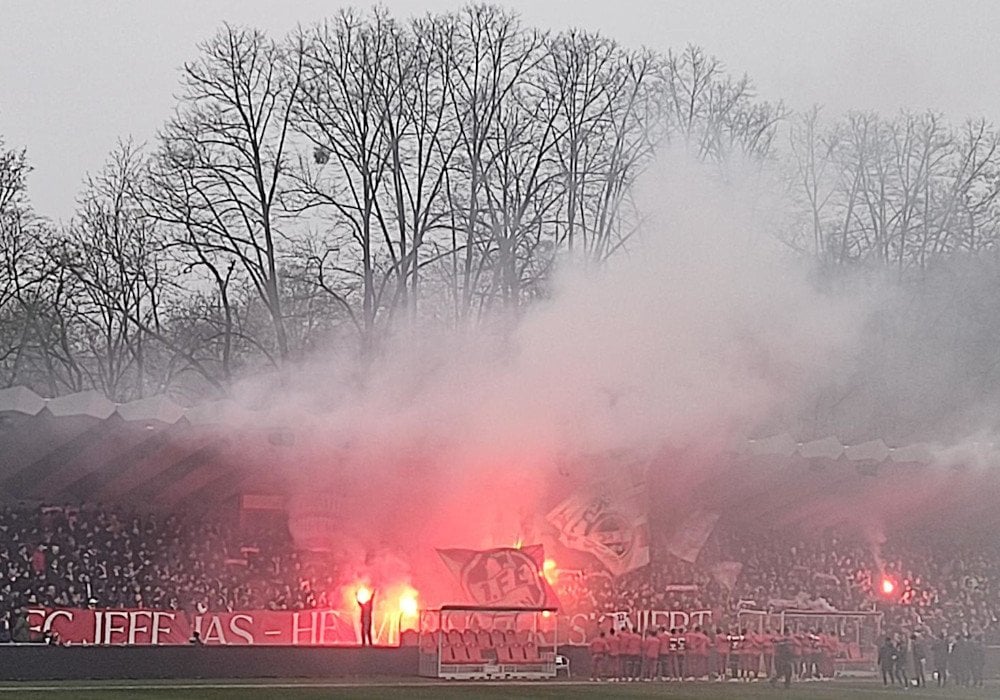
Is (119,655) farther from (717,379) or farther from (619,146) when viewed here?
(619,146)

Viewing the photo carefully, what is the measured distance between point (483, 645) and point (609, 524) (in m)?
Answer: 7.27

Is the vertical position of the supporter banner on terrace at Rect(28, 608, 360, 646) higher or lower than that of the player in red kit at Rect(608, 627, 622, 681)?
higher

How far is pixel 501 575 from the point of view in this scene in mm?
32406

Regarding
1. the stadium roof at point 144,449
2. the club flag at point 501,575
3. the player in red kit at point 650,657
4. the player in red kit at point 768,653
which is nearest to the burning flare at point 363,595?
the club flag at point 501,575

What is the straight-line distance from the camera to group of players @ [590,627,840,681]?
29094 millimetres

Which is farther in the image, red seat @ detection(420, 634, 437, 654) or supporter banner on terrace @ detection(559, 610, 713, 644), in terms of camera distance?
supporter banner on terrace @ detection(559, 610, 713, 644)

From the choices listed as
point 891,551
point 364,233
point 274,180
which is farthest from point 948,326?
point 274,180

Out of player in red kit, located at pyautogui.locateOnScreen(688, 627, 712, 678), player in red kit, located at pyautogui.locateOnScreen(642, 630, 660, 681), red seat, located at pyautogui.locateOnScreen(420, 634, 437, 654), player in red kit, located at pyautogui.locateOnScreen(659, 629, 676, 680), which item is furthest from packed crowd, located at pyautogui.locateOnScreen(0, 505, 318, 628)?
player in red kit, located at pyautogui.locateOnScreen(688, 627, 712, 678)

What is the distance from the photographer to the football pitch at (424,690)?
2105 centimetres

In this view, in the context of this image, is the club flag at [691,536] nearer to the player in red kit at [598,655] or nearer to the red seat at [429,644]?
the player in red kit at [598,655]

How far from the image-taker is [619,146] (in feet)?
121

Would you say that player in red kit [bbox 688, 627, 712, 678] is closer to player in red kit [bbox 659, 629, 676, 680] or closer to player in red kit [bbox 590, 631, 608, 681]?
player in red kit [bbox 659, 629, 676, 680]

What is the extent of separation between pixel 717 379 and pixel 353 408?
24.1 ft

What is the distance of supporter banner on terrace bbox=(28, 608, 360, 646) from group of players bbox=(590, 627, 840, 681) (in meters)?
5.70
